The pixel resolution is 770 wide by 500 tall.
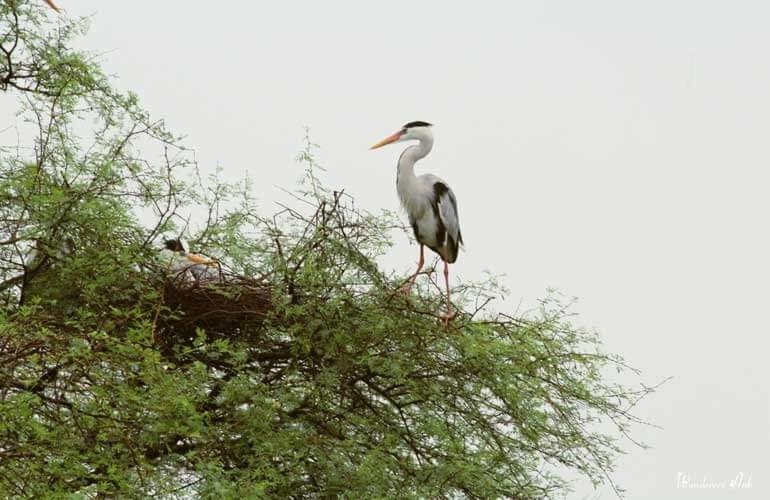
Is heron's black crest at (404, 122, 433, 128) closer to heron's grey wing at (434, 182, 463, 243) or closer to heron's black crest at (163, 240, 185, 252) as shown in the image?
heron's grey wing at (434, 182, 463, 243)

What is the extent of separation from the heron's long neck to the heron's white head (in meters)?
0.03

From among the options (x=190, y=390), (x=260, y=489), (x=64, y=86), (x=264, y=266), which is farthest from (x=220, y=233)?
(x=260, y=489)

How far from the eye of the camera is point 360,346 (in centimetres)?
533

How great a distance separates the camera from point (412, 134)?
725 centimetres

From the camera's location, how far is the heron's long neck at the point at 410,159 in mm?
7023

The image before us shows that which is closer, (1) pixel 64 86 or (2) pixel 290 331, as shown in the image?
(2) pixel 290 331

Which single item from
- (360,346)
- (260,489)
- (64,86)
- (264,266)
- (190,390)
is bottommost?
(260,489)

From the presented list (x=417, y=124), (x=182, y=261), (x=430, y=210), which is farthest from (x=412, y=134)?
(x=182, y=261)

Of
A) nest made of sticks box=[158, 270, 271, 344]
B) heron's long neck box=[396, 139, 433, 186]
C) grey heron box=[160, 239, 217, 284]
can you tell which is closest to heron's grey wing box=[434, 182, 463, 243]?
heron's long neck box=[396, 139, 433, 186]

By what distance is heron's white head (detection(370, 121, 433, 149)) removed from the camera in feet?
23.5

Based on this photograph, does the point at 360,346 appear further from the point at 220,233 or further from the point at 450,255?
the point at 450,255

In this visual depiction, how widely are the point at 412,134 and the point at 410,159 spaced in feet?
0.70

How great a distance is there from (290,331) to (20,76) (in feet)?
6.57

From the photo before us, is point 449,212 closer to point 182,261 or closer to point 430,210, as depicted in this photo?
point 430,210
